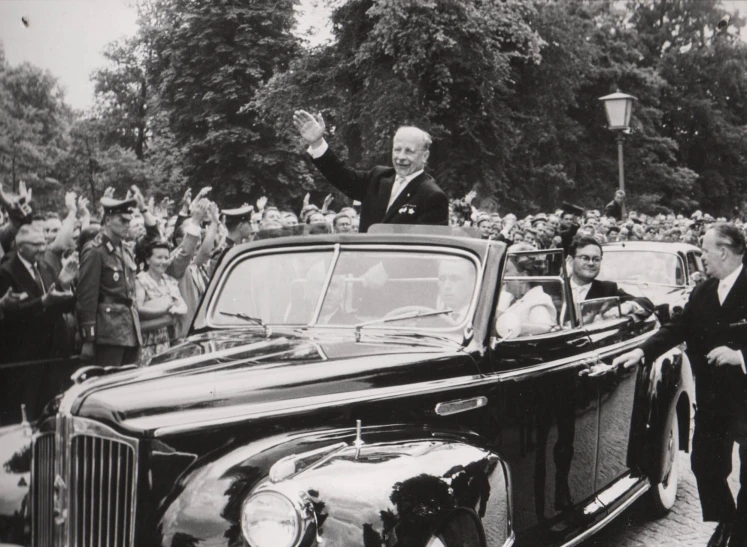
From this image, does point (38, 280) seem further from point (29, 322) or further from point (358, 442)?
point (358, 442)

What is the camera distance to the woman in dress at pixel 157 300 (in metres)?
→ 6.76

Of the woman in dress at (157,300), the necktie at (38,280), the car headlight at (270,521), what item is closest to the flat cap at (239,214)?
the woman in dress at (157,300)

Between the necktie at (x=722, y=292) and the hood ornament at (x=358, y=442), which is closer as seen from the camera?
the hood ornament at (x=358, y=442)

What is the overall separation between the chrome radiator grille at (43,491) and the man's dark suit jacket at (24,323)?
2.37m

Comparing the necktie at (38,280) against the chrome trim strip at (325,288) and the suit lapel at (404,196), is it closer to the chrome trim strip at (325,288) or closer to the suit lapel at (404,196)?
the suit lapel at (404,196)

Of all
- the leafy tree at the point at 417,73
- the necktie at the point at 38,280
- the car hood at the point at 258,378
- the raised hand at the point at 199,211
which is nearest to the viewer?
the car hood at the point at 258,378

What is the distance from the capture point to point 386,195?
217 inches

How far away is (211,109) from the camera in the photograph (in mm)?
12727

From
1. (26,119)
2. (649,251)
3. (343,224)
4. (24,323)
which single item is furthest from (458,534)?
(649,251)

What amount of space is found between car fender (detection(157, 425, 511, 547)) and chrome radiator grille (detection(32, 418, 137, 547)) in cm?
17

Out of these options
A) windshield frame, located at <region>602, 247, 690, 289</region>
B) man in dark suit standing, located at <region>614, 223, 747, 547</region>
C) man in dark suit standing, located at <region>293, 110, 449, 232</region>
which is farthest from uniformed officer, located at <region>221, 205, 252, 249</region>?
windshield frame, located at <region>602, 247, 690, 289</region>

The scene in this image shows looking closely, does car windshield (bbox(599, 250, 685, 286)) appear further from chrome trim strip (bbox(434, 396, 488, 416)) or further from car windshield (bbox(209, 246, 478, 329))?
chrome trim strip (bbox(434, 396, 488, 416))

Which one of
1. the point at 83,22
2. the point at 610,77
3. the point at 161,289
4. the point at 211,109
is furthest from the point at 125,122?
the point at 610,77

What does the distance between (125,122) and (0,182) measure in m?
7.64
